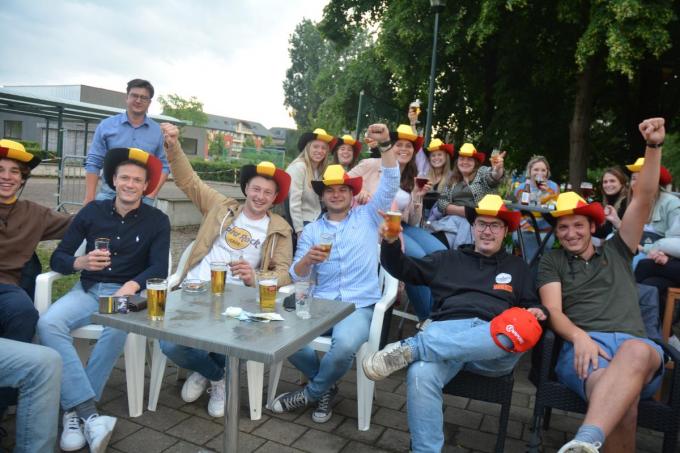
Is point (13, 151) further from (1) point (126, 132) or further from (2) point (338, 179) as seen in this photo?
(2) point (338, 179)

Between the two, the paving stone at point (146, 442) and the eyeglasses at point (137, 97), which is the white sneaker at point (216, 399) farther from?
the eyeglasses at point (137, 97)

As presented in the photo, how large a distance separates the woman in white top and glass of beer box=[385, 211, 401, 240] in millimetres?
1644

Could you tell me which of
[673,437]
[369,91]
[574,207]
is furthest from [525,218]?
[369,91]

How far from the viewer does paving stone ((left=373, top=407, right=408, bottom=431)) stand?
9.77 ft

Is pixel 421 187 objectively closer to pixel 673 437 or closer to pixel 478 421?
pixel 478 421

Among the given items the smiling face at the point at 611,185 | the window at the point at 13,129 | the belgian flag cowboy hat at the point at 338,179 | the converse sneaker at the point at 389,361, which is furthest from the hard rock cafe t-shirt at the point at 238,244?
the window at the point at 13,129

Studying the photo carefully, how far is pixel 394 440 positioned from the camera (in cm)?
280

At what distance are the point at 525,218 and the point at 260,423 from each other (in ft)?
11.5

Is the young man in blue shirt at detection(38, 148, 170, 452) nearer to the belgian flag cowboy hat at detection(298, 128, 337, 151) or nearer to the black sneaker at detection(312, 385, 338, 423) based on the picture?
the black sneaker at detection(312, 385, 338, 423)

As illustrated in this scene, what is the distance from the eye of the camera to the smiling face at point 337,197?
3.30 meters

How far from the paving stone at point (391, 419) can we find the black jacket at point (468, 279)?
715 mm

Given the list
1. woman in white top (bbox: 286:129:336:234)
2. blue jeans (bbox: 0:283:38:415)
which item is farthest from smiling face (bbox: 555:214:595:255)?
blue jeans (bbox: 0:283:38:415)

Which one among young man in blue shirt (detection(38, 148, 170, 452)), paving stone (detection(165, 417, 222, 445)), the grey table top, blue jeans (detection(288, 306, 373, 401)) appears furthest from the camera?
blue jeans (detection(288, 306, 373, 401))

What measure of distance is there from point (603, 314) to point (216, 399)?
2306 millimetres
